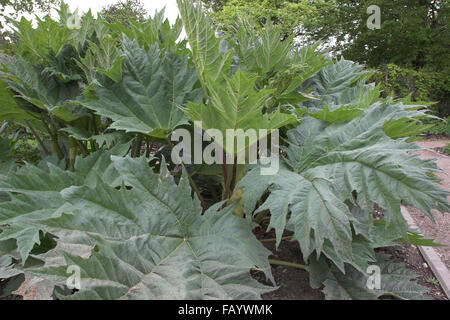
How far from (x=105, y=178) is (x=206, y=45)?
26.4 inches

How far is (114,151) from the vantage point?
1.32m

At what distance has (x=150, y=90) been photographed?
53.6 inches

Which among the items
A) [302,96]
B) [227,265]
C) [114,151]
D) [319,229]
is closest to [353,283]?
[319,229]

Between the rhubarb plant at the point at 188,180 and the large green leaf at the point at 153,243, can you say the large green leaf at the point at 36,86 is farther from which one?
the large green leaf at the point at 153,243

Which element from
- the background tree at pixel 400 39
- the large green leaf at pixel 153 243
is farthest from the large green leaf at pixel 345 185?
the background tree at pixel 400 39

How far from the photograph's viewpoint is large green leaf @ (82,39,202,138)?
1.32 m

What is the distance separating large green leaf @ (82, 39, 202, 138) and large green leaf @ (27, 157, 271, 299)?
35cm

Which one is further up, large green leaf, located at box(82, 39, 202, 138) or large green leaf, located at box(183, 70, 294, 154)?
large green leaf, located at box(82, 39, 202, 138)

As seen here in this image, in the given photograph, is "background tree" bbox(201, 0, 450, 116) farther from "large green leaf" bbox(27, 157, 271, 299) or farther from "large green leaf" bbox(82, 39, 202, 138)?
"large green leaf" bbox(27, 157, 271, 299)

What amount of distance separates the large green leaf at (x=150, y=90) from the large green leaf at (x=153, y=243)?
353 millimetres

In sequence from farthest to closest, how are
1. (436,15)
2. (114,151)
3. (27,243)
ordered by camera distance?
1. (436,15)
2. (114,151)
3. (27,243)

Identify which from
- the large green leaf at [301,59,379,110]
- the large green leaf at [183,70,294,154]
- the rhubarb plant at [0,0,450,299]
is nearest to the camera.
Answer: the rhubarb plant at [0,0,450,299]

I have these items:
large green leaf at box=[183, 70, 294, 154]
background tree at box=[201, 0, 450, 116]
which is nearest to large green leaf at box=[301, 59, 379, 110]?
large green leaf at box=[183, 70, 294, 154]

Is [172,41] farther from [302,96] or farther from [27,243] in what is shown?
[27,243]
